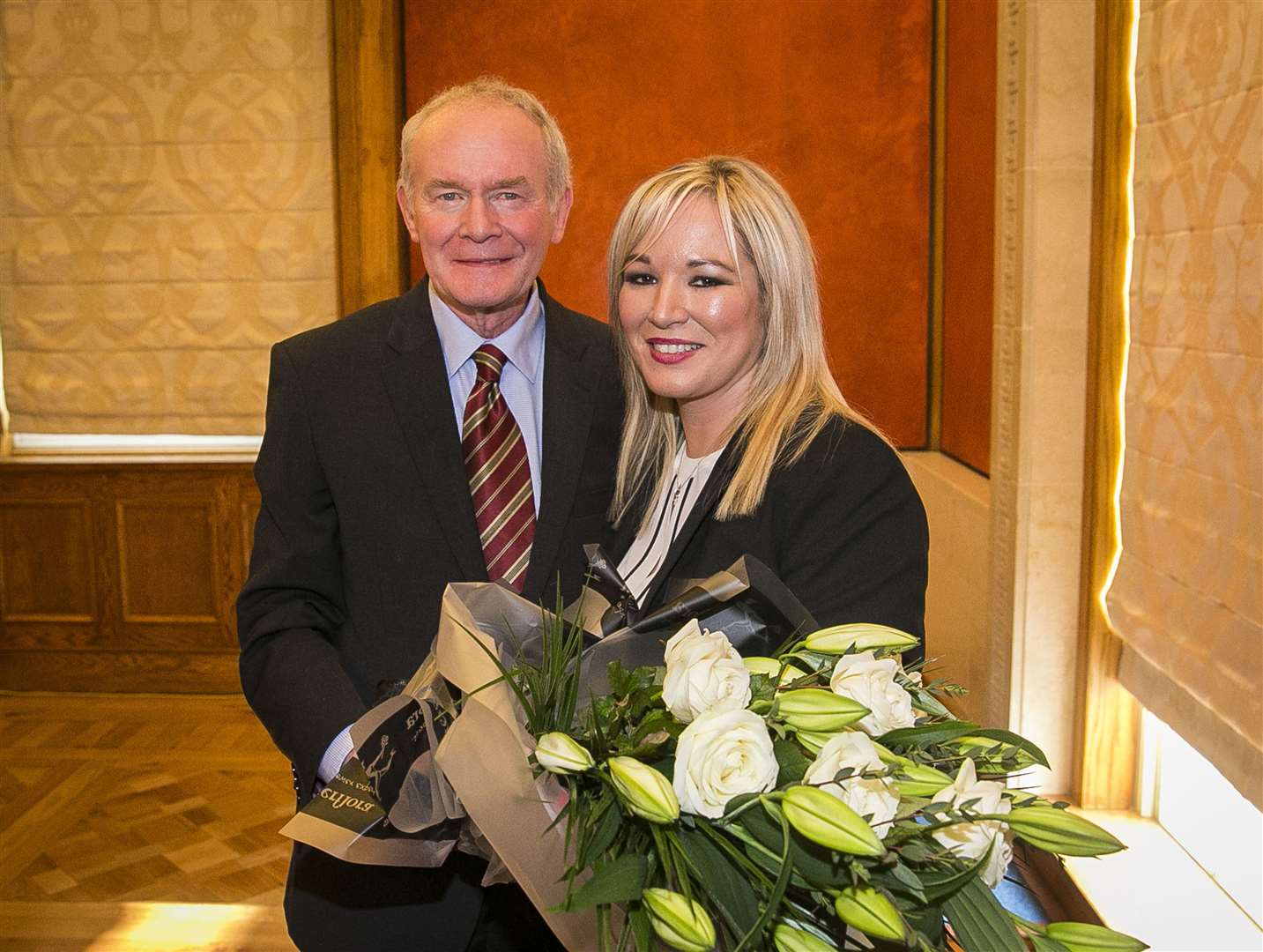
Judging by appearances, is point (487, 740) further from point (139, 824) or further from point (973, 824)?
point (139, 824)

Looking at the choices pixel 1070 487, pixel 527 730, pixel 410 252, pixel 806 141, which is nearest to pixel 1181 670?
pixel 1070 487

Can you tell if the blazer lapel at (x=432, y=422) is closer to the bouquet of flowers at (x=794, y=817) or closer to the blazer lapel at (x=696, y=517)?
the blazer lapel at (x=696, y=517)

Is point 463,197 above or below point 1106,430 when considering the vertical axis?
above

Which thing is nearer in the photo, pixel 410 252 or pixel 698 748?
pixel 698 748

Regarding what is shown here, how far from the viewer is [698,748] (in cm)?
86

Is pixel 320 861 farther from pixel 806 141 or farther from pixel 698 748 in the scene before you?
pixel 806 141

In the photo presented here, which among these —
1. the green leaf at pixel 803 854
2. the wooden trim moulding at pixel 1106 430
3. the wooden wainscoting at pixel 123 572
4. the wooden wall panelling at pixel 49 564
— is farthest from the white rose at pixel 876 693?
the wooden wall panelling at pixel 49 564

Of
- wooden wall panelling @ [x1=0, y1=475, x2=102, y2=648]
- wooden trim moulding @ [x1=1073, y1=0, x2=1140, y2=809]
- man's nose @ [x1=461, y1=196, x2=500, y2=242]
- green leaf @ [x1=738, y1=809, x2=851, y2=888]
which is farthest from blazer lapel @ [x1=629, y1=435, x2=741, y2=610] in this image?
wooden wall panelling @ [x1=0, y1=475, x2=102, y2=648]

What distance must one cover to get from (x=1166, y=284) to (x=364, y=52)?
346cm

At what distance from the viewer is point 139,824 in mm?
4180

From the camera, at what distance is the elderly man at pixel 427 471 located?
178 cm

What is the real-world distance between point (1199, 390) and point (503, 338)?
1755mm

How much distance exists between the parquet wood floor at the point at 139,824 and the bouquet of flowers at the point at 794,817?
2.78m

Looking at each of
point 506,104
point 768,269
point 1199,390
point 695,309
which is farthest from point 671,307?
point 1199,390
